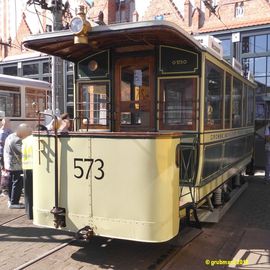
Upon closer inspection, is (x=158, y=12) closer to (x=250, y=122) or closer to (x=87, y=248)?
(x=250, y=122)

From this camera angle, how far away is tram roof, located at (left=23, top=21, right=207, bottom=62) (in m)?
5.05

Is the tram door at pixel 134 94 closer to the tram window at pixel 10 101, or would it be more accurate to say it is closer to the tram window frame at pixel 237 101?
the tram window frame at pixel 237 101

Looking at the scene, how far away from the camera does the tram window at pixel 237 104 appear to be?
320 inches

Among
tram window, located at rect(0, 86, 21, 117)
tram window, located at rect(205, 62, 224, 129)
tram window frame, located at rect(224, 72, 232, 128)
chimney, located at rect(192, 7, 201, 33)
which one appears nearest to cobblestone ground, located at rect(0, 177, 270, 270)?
tram window, located at rect(205, 62, 224, 129)

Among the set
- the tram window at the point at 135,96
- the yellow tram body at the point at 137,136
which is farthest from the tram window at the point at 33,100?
the tram window at the point at 135,96

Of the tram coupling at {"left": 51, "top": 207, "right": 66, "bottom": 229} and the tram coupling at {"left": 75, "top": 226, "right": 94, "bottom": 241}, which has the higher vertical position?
the tram coupling at {"left": 51, "top": 207, "right": 66, "bottom": 229}

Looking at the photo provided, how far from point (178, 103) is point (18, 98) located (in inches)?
324

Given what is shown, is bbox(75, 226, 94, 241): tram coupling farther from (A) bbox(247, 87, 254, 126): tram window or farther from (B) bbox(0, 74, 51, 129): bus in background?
(B) bbox(0, 74, 51, 129): bus in background

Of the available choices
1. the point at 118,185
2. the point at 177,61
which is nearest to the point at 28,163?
the point at 118,185

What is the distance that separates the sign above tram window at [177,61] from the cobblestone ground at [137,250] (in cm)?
242

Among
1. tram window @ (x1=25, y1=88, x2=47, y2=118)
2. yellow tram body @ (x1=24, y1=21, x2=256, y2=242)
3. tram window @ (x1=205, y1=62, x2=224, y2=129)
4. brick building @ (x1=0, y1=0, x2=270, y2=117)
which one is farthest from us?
brick building @ (x1=0, y1=0, x2=270, y2=117)

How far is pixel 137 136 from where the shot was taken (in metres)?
4.69

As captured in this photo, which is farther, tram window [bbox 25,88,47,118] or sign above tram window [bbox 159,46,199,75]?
tram window [bbox 25,88,47,118]

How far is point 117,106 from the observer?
22.1 ft
